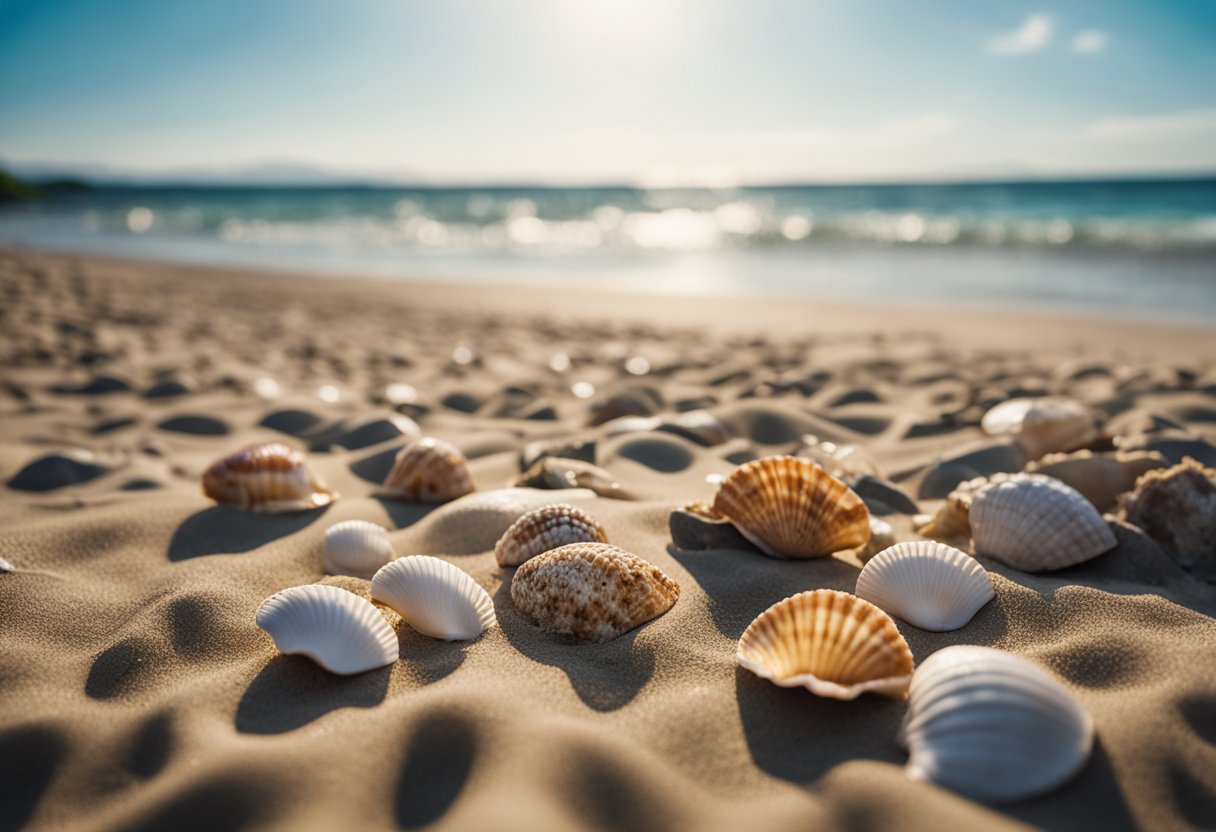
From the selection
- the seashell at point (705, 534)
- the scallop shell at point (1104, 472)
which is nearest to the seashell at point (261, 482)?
the seashell at point (705, 534)

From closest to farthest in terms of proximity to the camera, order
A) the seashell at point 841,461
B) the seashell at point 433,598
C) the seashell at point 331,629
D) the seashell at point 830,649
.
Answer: the seashell at point 830,649 → the seashell at point 331,629 → the seashell at point 433,598 → the seashell at point 841,461

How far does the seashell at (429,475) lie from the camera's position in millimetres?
2664

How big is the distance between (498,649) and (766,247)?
53.0 ft

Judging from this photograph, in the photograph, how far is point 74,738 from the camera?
4.57ft

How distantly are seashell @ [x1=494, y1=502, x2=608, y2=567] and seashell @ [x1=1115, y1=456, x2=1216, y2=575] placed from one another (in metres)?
1.51

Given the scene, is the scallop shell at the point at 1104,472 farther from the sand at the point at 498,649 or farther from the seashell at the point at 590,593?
the seashell at the point at 590,593

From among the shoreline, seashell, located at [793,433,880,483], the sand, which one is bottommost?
the shoreline

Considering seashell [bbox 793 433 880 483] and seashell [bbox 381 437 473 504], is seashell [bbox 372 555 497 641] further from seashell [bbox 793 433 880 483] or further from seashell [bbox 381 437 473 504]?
seashell [bbox 793 433 880 483]

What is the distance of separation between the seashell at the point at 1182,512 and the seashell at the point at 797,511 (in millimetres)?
817

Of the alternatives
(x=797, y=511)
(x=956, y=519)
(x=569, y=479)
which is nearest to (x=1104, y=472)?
(x=956, y=519)

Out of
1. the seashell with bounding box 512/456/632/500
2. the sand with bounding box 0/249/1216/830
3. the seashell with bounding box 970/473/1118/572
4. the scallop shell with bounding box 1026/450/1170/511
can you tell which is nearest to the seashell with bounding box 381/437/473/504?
the sand with bounding box 0/249/1216/830

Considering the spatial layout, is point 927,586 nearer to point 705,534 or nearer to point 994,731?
point 994,731

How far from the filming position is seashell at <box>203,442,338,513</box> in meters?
2.51

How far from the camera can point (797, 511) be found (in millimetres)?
2066
